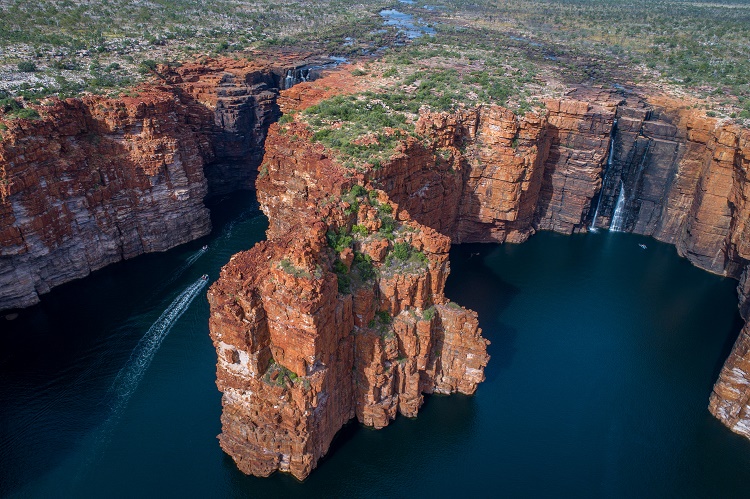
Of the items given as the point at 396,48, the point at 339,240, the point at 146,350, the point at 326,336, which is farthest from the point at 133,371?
the point at 396,48

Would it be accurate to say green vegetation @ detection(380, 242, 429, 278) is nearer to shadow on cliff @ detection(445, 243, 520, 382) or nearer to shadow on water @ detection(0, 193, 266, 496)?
shadow on cliff @ detection(445, 243, 520, 382)

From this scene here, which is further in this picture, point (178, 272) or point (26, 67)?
point (26, 67)

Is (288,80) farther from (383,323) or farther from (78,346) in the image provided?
(383,323)

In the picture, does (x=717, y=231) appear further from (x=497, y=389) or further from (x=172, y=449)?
(x=172, y=449)

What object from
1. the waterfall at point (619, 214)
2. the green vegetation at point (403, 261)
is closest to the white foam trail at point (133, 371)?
the green vegetation at point (403, 261)

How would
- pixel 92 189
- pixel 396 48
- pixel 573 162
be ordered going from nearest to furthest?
pixel 92 189 → pixel 573 162 → pixel 396 48
